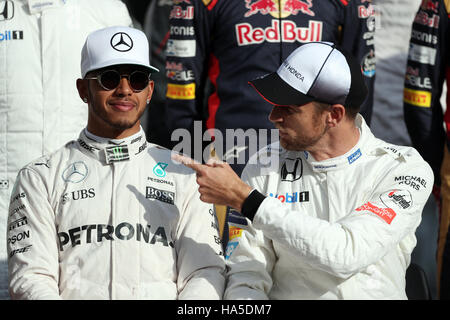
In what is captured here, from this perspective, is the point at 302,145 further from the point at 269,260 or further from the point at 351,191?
the point at 269,260

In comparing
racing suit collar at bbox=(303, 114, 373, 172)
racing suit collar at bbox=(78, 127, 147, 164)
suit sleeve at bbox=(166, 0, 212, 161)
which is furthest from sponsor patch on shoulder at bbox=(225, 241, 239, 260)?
suit sleeve at bbox=(166, 0, 212, 161)

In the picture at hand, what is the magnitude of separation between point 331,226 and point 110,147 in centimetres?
108

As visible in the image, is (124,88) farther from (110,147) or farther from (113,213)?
(113,213)

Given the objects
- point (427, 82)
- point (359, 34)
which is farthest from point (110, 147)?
point (427, 82)

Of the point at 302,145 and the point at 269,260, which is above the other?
the point at 302,145

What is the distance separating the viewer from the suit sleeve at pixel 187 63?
505 cm

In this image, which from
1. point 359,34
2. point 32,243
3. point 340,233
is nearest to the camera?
point 340,233

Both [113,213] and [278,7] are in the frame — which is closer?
[113,213]

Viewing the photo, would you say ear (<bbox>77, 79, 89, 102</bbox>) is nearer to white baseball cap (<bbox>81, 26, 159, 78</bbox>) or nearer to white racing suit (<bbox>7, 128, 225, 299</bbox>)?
white baseball cap (<bbox>81, 26, 159, 78</bbox>)

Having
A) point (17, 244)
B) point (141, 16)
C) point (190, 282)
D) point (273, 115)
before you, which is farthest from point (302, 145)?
point (141, 16)

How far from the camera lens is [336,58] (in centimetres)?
379

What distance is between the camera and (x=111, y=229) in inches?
143

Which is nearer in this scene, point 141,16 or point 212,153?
point 212,153

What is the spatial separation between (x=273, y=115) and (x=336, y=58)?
1.27ft
